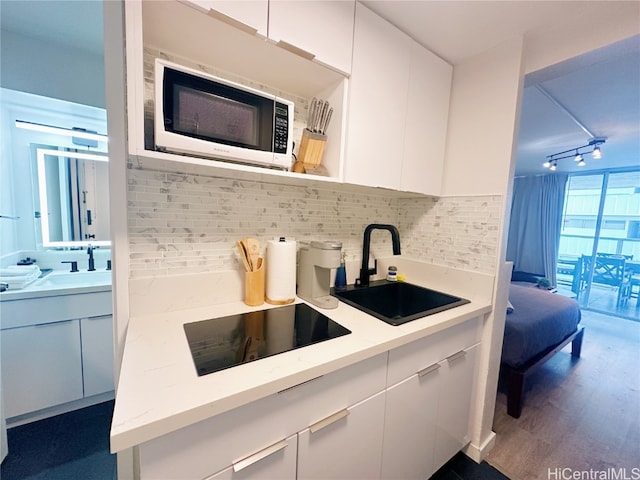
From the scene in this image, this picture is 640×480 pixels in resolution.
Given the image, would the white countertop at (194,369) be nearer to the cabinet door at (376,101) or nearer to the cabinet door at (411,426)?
the cabinet door at (411,426)

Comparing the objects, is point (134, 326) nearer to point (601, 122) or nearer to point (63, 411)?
point (63, 411)

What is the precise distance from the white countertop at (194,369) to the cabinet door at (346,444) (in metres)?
0.20

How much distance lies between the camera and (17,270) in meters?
1.54

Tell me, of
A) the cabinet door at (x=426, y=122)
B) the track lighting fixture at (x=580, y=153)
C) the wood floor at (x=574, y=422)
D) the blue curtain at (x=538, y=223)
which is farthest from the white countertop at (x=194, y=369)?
the blue curtain at (x=538, y=223)

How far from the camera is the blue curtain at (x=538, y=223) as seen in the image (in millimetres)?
4582

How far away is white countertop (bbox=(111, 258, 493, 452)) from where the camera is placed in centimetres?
52

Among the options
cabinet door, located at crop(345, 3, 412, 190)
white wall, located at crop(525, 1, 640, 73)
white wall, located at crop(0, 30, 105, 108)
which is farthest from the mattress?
white wall, located at crop(0, 30, 105, 108)

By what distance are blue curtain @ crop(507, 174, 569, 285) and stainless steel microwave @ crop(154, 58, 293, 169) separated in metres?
4.90

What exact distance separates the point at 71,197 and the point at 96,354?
109cm

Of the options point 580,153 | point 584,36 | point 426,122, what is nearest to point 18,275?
point 426,122

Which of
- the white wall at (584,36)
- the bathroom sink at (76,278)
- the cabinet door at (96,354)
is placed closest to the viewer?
the white wall at (584,36)

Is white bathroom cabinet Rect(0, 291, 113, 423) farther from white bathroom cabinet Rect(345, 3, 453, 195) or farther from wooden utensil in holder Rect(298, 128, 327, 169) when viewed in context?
white bathroom cabinet Rect(345, 3, 453, 195)

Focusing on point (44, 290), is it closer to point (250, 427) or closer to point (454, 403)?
point (250, 427)

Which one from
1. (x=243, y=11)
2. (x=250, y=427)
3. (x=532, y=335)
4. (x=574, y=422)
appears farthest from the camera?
(x=532, y=335)
